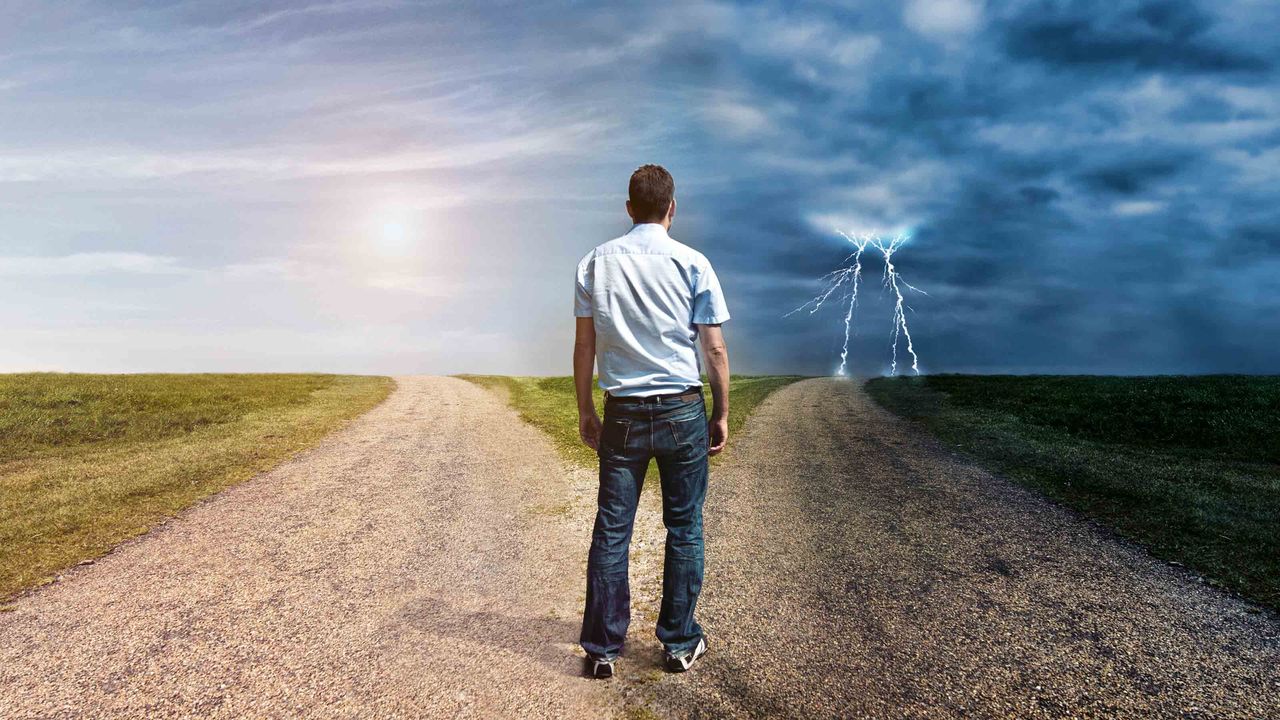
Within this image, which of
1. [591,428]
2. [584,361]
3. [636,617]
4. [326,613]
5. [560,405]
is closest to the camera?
[584,361]

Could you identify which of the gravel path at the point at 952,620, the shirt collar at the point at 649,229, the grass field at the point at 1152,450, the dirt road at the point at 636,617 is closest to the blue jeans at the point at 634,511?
the dirt road at the point at 636,617

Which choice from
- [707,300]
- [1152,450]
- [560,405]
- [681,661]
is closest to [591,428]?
[707,300]

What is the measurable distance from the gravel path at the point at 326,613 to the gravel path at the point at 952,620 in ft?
4.64

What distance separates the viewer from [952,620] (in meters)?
6.25

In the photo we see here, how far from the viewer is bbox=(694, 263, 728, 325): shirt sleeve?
465 cm

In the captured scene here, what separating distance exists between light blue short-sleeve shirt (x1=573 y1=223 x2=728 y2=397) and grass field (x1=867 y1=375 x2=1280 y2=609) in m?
6.71

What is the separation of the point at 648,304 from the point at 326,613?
14.6ft

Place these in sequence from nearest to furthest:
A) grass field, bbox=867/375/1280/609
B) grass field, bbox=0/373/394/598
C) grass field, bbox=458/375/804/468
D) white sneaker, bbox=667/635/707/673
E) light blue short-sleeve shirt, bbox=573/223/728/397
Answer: light blue short-sleeve shirt, bbox=573/223/728/397 < white sneaker, bbox=667/635/707/673 < grass field, bbox=867/375/1280/609 < grass field, bbox=0/373/394/598 < grass field, bbox=458/375/804/468

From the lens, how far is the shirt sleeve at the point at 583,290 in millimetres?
4711

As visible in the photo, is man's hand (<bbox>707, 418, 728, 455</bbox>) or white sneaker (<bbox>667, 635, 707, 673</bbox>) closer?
man's hand (<bbox>707, 418, 728, 455</bbox>)

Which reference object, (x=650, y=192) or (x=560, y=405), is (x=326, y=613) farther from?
(x=560, y=405)

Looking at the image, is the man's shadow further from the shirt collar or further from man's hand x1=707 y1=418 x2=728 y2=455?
the shirt collar

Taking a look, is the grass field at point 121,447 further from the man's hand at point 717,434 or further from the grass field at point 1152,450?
the grass field at point 1152,450

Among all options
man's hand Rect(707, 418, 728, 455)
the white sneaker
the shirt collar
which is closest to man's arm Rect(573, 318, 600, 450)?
the shirt collar
